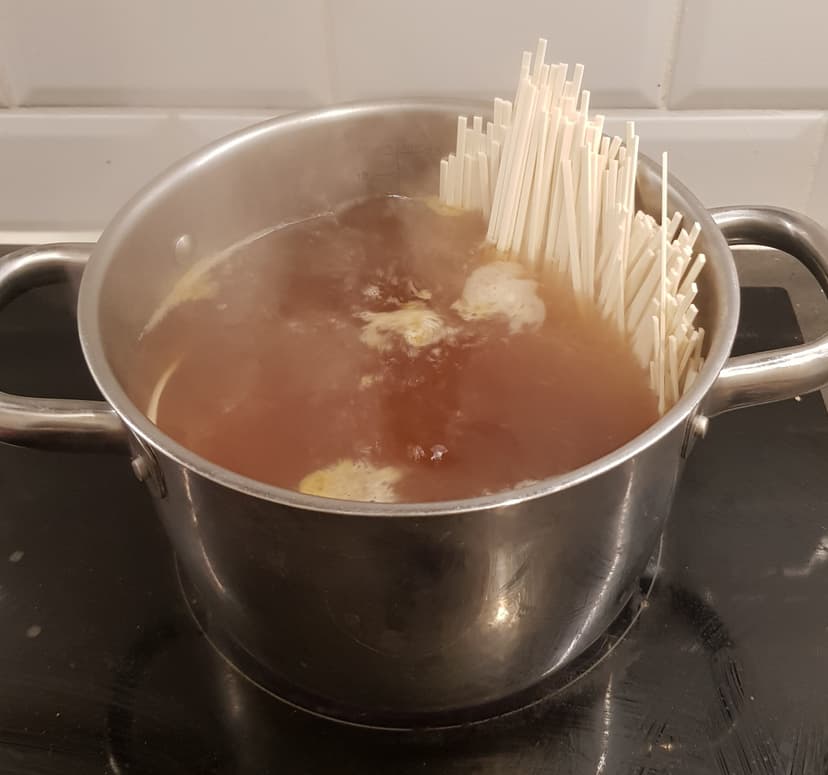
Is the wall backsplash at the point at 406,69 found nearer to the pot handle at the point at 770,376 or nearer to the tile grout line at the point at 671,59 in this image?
the tile grout line at the point at 671,59

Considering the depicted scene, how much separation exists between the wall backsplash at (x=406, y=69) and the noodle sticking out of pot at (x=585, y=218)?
0.46 feet

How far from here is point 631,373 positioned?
85cm

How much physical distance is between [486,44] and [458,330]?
35 cm

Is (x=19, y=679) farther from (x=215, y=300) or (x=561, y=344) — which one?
(x=561, y=344)

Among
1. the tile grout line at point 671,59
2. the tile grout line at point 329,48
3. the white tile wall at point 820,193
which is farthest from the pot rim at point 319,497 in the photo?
the white tile wall at point 820,193

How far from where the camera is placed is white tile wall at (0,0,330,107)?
3.32ft

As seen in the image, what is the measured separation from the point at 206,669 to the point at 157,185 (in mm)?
471

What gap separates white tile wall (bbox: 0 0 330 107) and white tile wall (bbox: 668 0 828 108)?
42 centimetres

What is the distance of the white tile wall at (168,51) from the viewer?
101 centimetres

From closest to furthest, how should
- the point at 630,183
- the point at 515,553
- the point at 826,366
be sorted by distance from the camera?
1. the point at 515,553
2. the point at 826,366
3. the point at 630,183

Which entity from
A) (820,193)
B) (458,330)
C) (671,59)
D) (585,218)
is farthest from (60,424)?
(820,193)

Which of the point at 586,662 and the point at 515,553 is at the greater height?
the point at 515,553

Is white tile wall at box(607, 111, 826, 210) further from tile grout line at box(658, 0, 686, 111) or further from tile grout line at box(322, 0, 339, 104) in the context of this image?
tile grout line at box(322, 0, 339, 104)

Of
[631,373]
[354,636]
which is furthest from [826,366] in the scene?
[354,636]
